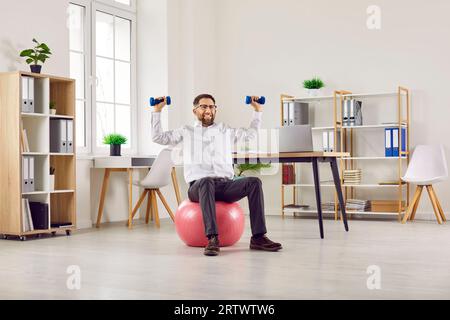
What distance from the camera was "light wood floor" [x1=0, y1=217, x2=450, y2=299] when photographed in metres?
2.81

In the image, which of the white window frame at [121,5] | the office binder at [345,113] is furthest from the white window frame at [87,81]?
the office binder at [345,113]

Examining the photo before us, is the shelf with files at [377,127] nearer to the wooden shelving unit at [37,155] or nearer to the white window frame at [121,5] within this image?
the white window frame at [121,5]

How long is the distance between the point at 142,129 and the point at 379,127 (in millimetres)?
2691

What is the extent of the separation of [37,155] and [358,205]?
131 inches

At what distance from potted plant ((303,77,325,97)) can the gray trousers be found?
2.92m

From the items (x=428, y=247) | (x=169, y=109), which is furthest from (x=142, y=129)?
(x=428, y=247)

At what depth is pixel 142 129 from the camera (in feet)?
23.5

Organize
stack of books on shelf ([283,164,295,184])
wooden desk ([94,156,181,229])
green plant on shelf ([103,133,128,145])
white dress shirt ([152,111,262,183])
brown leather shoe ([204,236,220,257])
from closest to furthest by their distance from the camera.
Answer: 1. brown leather shoe ([204,236,220,257])
2. white dress shirt ([152,111,262,183])
3. wooden desk ([94,156,181,229])
4. green plant on shelf ([103,133,128,145])
5. stack of books on shelf ([283,164,295,184])

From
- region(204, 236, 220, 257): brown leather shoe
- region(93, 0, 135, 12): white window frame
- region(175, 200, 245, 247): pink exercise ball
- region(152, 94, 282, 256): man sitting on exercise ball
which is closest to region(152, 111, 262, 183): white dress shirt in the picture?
region(152, 94, 282, 256): man sitting on exercise ball

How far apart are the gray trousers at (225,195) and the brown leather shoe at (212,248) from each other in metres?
0.05

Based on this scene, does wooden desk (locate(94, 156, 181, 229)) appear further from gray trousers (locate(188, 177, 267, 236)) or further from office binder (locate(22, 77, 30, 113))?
gray trousers (locate(188, 177, 267, 236))

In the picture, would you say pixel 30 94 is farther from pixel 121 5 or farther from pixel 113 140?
pixel 121 5

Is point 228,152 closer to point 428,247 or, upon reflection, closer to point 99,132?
point 428,247

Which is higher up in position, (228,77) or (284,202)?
(228,77)
